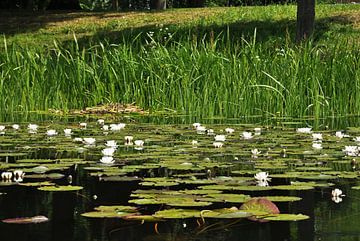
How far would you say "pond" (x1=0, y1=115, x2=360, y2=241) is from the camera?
3.04 m

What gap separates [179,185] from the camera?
3980mm

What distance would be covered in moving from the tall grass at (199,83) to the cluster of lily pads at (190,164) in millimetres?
1869

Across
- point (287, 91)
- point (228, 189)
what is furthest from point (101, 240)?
point (287, 91)

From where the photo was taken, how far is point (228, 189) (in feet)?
12.4

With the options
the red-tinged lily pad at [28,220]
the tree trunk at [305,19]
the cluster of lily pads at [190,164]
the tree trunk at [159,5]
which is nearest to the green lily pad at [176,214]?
the cluster of lily pads at [190,164]

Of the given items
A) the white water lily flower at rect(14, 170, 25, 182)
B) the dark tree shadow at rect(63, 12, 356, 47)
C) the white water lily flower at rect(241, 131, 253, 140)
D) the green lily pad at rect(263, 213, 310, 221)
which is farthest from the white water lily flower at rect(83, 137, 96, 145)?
the dark tree shadow at rect(63, 12, 356, 47)

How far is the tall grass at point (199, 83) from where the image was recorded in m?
8.50

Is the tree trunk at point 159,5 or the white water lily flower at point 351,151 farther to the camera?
the tree trunk at point 159,5

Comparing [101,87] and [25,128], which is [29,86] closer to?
[101,87]

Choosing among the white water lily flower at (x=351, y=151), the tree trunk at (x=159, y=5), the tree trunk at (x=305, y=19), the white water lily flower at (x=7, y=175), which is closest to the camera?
the white water lily flower at (x=7, y=175)

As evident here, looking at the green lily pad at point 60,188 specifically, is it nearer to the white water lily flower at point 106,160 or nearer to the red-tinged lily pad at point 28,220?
the red-tinged lily pad at point 28,220

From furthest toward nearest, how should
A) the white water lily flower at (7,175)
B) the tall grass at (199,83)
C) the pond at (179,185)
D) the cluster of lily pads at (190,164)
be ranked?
the tall grass at (199,83), the white water lily flower at (7,175), the cluster of lily pads at (190,164), the pond at (179,185)

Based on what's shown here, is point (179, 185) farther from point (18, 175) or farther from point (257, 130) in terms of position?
point (257, 130)

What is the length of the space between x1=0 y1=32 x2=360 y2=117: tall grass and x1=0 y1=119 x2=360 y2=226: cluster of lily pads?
1.87m
